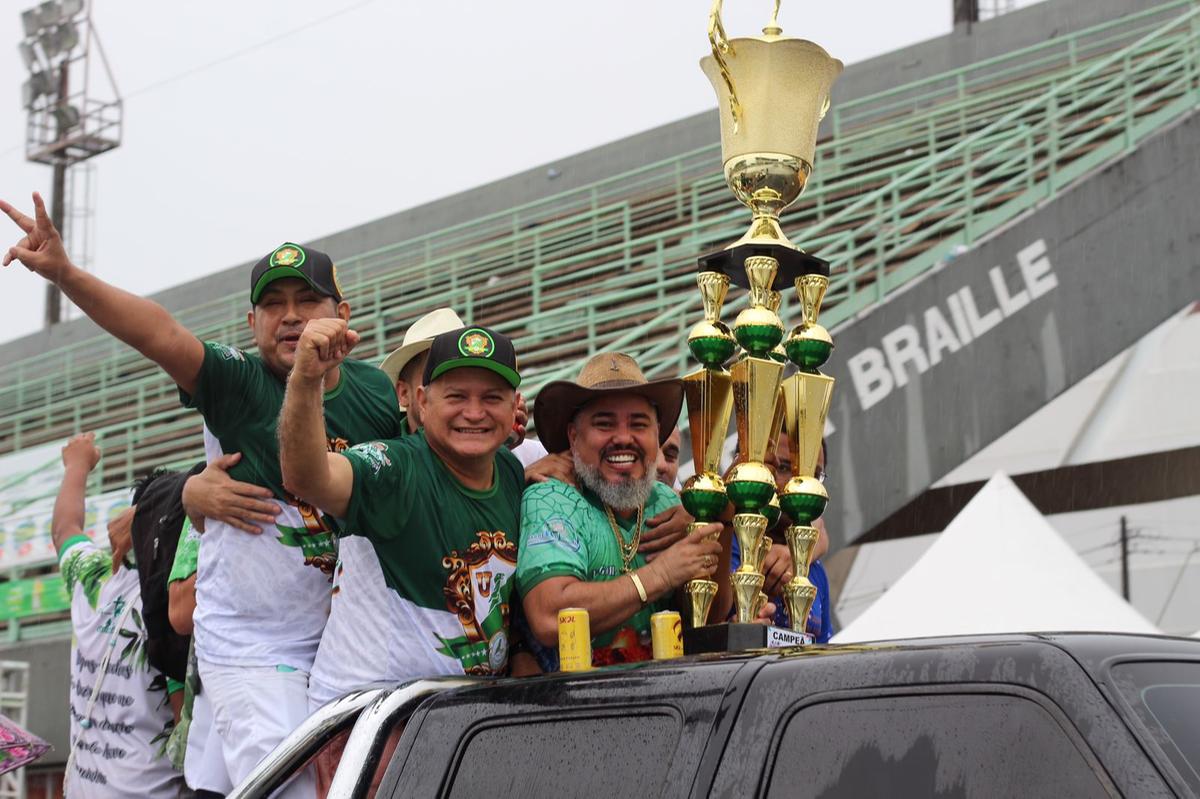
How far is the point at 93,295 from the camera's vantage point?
365cm

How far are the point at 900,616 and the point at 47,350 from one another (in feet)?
70.2

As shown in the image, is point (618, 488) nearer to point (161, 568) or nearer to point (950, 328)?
point (161, 568)

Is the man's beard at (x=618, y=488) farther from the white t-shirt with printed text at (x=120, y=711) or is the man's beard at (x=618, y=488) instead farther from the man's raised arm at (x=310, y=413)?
the white t-shirt with printed text at (x=120, y=711)

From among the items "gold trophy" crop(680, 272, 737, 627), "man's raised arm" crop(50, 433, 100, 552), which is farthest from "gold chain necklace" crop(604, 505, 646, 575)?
"man's raised arm" crop(50, 433, 100, 552)

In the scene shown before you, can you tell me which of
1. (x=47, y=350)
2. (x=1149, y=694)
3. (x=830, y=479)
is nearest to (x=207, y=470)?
(x=1149, y=694)

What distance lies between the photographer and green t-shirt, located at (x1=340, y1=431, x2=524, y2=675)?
3621 millimetres

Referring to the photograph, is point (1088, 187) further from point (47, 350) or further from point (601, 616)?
point (47, 350)

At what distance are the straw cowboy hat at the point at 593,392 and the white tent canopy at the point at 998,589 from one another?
4.22m

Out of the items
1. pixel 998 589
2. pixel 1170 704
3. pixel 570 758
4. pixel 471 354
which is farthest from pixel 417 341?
pixel 998 589

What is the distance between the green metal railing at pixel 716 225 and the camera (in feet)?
43.9

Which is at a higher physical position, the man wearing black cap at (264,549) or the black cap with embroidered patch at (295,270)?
the black cap with embroidered patch at (295,270)

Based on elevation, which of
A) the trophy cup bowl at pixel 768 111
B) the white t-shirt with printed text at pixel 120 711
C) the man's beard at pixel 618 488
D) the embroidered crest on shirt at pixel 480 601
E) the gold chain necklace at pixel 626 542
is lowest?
the white t-shirt with printed text at pixel 120 711

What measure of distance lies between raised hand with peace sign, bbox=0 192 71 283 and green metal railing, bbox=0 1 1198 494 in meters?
8.77

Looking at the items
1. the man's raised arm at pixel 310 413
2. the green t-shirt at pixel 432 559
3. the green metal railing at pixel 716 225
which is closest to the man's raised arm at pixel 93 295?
the man's raised arm at pixel 310 413
